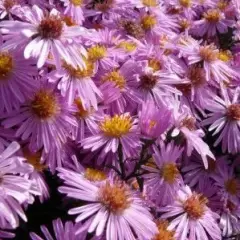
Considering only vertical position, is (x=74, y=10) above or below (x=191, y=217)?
above

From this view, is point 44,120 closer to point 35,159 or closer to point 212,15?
point 35,159

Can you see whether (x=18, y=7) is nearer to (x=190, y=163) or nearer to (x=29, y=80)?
(x=29, y=80)

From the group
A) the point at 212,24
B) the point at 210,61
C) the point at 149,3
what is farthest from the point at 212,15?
the point at 210,61

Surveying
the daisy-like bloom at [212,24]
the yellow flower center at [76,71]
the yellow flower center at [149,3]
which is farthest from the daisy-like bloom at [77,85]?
the daisy-like bloom at [212,24]

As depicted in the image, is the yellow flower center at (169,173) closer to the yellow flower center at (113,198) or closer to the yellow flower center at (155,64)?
the yellow flower center at (113,198)

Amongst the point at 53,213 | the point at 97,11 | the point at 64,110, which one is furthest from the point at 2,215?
the point at 97,11

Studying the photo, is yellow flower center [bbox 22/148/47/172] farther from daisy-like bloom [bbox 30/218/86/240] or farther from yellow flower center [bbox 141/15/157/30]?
yellow flower center [bbox 141/15/157/30]
